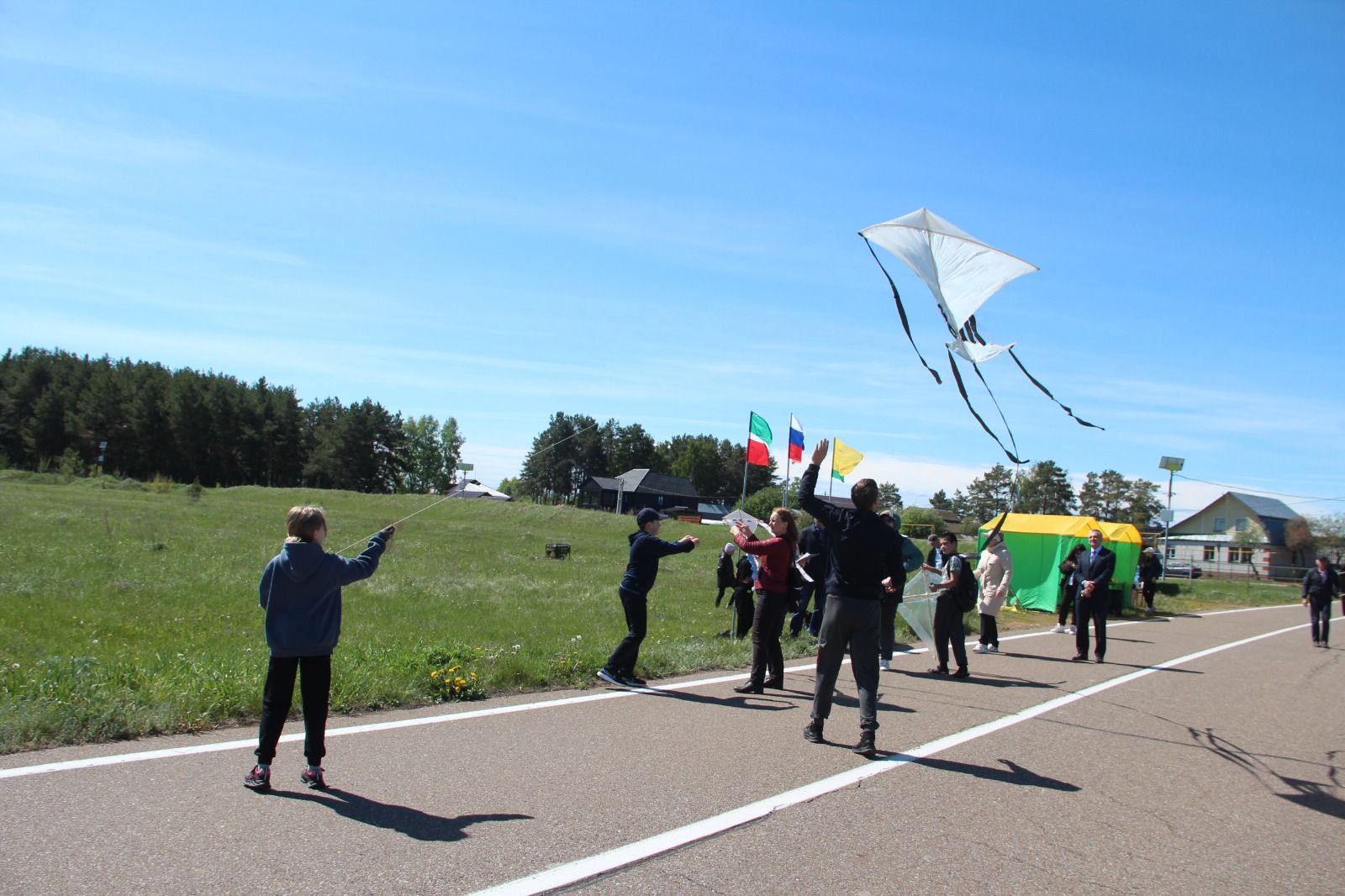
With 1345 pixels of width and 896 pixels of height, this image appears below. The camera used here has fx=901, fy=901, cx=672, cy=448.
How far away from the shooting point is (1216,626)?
21.7 metres

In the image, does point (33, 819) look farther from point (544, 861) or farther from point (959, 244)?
point (959, 244)

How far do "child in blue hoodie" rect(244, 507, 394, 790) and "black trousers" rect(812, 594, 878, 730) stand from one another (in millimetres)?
3475

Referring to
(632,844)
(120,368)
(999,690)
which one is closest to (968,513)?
(120,368)

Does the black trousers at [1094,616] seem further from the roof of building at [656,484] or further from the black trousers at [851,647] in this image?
the roof of building at [656,484]

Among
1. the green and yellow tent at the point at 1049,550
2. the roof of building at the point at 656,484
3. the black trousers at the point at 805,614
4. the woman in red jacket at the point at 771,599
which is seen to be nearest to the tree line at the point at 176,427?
the roof of building at the point at 656,484

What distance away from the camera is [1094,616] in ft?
42.0

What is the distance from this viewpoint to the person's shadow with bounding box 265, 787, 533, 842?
4.48 meters

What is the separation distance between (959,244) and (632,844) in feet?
20.2

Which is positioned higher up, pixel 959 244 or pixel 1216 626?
pixel 959 244

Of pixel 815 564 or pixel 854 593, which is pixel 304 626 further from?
pixel 815 564

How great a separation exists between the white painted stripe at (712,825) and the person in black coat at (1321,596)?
13.9 meters

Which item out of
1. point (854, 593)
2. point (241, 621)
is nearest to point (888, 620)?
point (854, 593)

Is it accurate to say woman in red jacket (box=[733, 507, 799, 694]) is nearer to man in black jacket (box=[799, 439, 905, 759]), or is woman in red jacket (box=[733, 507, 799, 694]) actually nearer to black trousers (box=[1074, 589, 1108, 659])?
man in black jacket (box=[799, 439, 905, 759])

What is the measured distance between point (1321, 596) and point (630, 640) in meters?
16.7
